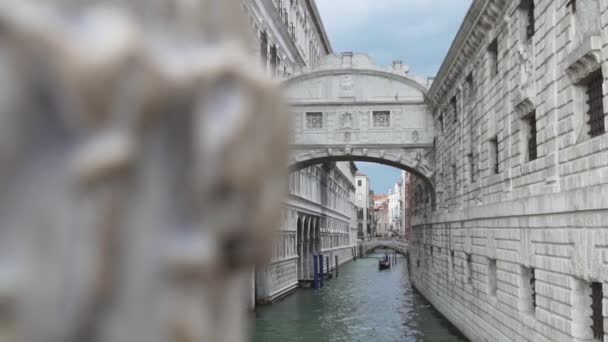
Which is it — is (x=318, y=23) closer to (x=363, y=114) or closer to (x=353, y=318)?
(x=363, y=114)

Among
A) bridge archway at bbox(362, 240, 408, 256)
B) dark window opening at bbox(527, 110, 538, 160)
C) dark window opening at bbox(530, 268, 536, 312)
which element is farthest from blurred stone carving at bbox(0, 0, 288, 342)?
bridge archway at bbox(362, 240, 408, 256)

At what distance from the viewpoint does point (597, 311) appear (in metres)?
8.09

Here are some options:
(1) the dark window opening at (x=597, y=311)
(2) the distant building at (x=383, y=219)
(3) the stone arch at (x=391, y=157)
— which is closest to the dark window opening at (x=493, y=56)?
(1) the dark window opening at (x=597, y=311)

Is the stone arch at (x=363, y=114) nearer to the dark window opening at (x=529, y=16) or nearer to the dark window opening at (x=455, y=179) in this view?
the dark window opening at (x=455, y=179)

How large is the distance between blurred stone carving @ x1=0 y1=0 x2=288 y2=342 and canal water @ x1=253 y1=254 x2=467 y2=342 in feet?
51.5

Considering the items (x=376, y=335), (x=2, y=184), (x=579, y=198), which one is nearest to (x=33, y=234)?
(x=2, y=184)

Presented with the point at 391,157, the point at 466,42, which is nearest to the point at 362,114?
the point at 391,157

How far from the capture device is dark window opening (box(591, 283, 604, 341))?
7.95m

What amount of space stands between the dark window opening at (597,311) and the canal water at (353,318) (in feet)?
25.1

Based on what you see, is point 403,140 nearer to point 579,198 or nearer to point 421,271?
point 421,271

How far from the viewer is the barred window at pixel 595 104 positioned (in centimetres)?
783

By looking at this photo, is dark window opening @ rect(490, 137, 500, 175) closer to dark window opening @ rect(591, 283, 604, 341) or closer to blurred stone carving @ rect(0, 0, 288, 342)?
dark window opening @ rect(591, 283, 604, 341)

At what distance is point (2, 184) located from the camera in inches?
32.2

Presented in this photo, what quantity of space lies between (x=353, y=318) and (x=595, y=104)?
43.8 feet
